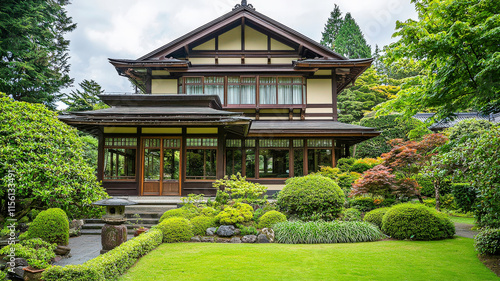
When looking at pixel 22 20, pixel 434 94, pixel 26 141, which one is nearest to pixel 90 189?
pixel 26 141

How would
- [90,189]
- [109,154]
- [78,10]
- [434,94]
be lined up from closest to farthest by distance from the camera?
[434,94]
[90,189]
[109,154]
[78,10]

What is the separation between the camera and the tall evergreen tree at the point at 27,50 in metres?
19.9

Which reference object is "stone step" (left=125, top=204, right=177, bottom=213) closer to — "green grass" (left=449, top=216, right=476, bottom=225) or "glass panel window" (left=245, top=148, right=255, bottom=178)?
"glass panel window" (left=245, top=148, right=255, bottom=178)

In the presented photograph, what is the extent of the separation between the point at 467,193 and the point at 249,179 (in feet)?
31.5

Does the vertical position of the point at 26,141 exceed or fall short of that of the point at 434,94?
it falls short

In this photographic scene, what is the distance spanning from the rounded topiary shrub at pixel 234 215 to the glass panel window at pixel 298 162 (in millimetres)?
6967

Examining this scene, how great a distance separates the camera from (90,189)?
26.7ft

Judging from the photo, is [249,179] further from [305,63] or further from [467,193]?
[467,193]

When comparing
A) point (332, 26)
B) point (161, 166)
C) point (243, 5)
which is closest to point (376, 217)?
point (161, 166)

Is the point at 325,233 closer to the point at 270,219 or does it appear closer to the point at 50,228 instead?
the point at 270,219

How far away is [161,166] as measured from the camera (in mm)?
13750

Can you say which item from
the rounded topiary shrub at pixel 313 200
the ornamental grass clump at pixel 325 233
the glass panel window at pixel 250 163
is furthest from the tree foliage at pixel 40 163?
the glass panel window at pixel 250 163

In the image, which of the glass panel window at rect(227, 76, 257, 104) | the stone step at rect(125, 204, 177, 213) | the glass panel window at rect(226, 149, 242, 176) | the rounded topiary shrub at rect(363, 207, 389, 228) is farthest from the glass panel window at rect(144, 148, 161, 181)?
the rounded topiary shrub at rect(363, 207, 389, 228)

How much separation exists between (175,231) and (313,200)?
4.49 metres
